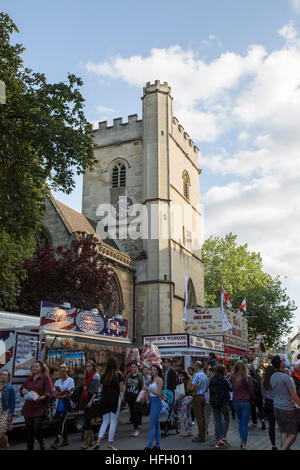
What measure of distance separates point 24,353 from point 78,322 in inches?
110

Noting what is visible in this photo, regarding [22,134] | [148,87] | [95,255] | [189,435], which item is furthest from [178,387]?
[148,87]

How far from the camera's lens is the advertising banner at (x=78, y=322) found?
10773 mm

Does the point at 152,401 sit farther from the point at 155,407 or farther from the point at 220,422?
the point at 220,422

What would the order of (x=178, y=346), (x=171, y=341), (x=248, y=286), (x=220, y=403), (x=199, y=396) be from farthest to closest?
1. (x=248, y=286)
2. (x=171, y=341)
3. (x=178, y=346)
4. (x=199, y=396)
5. (x=220, y=403)

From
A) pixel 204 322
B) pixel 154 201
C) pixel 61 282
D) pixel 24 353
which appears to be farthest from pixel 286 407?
pixel 154 201

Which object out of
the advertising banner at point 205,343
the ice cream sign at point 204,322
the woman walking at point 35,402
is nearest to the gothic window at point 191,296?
the ice cream sign at point 204,322

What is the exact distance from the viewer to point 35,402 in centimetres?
681

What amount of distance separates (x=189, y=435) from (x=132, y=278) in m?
16.3

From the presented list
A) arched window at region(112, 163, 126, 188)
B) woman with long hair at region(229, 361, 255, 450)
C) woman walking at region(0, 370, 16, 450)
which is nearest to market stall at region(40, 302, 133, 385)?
woman walking at region(0, 370, 16, 450)

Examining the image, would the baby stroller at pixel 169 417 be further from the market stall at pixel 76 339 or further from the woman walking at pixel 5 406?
the woman walking at pixel 5 406

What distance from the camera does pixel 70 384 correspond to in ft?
27.3

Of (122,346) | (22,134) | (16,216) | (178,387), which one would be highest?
(22,134)

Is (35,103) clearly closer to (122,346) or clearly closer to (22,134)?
(22,134)
